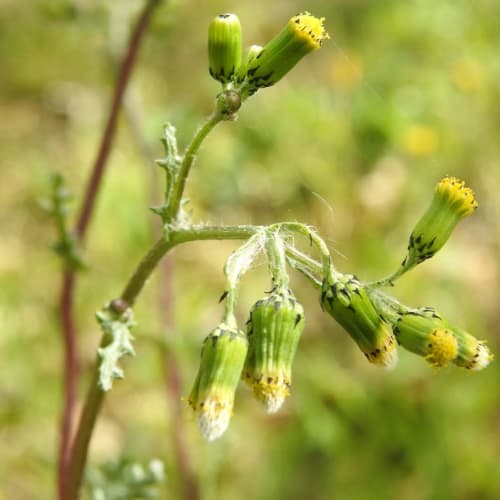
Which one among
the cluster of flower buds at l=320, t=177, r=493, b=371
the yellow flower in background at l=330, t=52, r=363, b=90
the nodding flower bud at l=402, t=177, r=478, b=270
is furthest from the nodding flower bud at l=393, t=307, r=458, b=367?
the yellow flower in background at l=330, t=52, r=363, b=90

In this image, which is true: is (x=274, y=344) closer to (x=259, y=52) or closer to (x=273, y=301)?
(x=273, y=301)

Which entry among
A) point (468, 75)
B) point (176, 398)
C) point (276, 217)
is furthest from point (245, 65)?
point (468, 75)

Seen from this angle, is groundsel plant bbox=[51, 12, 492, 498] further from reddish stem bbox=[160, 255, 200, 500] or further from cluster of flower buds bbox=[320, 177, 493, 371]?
reddish stem bbox=[160, 255, 200, 500]

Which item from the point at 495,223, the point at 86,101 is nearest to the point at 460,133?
the point at 495,223

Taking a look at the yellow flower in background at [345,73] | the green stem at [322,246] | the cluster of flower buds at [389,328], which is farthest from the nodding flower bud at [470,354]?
the yellow flower in background at [345,73]

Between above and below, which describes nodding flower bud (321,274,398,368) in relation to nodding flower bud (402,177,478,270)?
below

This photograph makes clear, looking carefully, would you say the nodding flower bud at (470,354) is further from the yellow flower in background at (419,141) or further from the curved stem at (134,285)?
the yellow flower in background at (419,141)

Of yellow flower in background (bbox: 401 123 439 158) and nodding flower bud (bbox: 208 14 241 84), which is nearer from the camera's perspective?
nodding flower bud (bbox: 208 14 241 84)
